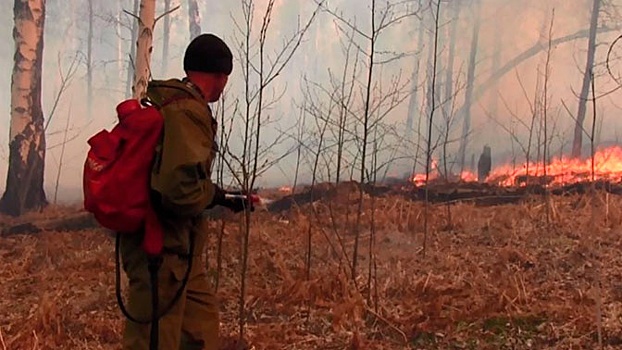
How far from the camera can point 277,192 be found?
1022 cm

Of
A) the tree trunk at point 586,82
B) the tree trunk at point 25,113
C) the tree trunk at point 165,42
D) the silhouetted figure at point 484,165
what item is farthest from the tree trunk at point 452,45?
the tree trunk at point 25,113

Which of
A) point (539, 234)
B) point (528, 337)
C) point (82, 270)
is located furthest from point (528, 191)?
point (82, 270)

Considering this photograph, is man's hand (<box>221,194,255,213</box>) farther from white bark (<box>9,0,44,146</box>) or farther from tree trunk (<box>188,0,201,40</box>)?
tree trunk (<box>188,0,201,40</box>)

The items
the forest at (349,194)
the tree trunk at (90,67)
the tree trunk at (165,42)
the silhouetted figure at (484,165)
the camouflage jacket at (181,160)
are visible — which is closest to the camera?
the camouflage jacket at (181,160)

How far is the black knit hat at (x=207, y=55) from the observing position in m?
2.38

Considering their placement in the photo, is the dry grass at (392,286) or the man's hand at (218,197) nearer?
the man's hand at (218,197)

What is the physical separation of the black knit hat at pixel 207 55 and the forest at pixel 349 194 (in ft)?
3.94

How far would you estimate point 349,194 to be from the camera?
7641 millimetres

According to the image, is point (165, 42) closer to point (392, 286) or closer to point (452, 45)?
point (452, 45)

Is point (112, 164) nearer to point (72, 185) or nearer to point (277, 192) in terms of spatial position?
point (277, 192)

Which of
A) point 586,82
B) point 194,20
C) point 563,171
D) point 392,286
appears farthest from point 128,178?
point 586,82

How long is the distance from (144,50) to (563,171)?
956 centimetres

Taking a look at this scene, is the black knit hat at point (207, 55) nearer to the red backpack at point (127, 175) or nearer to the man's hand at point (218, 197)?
the red backpack at point (127, 175)

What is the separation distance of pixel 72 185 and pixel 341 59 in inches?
283
